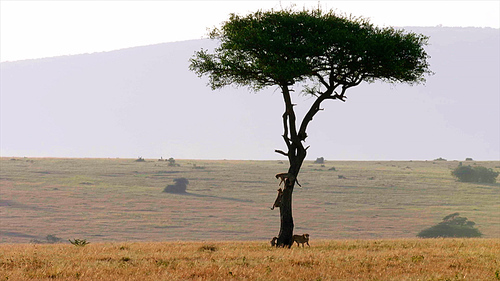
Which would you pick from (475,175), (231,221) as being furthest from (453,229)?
(475,175)

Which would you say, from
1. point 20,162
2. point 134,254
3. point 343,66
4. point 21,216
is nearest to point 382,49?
point 343,66

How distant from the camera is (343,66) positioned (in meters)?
32.1

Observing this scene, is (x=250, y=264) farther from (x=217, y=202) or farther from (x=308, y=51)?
(x=217, y=202)

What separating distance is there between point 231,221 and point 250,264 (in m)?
56.3

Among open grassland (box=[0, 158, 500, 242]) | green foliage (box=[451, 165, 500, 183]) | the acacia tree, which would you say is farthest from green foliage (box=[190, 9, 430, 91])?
green foliage (box=[451, 165, 500, 183])

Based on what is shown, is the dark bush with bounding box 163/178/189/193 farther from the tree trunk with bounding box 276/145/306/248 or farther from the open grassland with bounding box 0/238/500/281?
the open grassland with bounding box 0/238/500/281

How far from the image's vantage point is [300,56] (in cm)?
3114

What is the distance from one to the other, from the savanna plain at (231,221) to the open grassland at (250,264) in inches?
2.1

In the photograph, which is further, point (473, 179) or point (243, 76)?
point (473, 179)

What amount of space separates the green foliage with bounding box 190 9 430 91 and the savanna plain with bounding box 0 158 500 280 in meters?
7.25

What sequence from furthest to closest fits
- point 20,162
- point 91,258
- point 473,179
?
point 20,162, point 473,179, point 91,258

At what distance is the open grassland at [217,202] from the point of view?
244ft

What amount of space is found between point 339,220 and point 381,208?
10457mm

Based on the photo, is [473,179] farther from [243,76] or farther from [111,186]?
[243,76]
